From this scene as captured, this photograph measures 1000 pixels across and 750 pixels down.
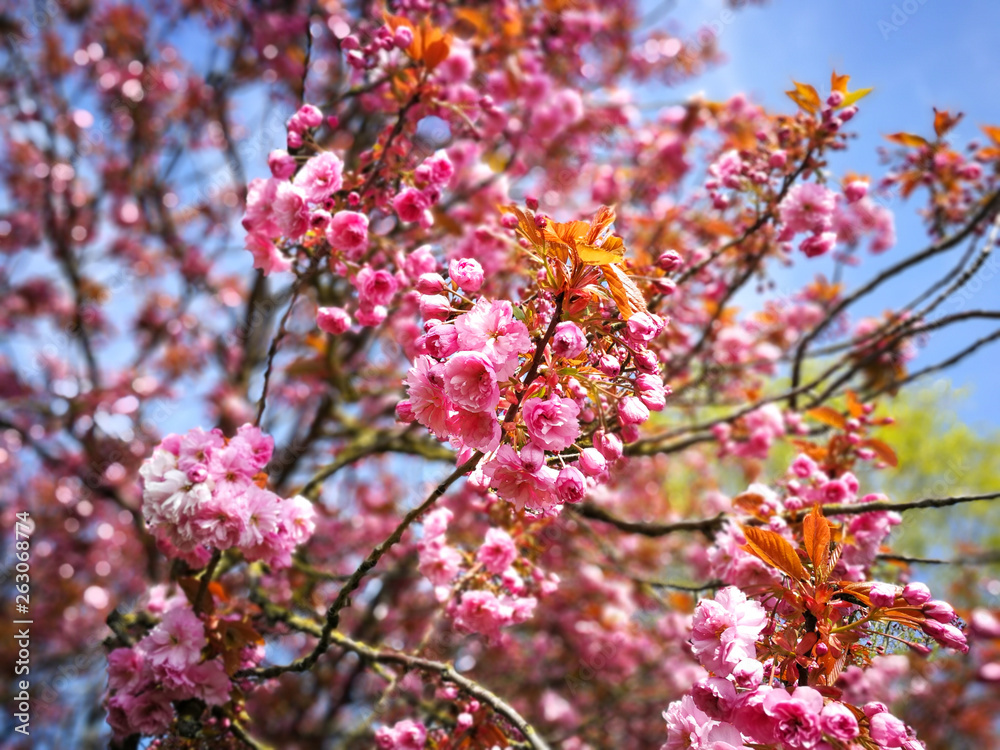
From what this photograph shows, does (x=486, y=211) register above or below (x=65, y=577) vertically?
above

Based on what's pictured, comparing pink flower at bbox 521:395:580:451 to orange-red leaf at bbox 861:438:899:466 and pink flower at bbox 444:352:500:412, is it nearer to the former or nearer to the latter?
pink flower at bbox 444:352:500:412

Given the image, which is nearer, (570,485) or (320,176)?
(570,485)

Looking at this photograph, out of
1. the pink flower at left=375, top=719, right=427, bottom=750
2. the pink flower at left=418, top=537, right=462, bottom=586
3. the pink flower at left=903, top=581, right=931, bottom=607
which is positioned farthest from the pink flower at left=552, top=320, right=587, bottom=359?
the pink flower at left=375, top=719, right=427, bottom=750

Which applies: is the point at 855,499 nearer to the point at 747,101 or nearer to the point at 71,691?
the point at 747,101

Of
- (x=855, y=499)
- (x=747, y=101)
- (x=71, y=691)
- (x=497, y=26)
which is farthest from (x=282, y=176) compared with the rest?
(x=71, y=691)

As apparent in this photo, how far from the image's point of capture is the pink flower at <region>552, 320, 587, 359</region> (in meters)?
1.14

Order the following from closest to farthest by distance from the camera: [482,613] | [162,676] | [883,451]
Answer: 1. [162,676]
2. [482,613]
3. [883,451]

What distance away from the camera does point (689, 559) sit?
5613 mm

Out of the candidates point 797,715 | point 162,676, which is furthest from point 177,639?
point 797,715

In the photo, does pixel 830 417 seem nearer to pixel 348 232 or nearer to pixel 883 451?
pixel 883 451

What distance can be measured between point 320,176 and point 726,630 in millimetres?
1554

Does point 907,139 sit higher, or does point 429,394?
point 907,139

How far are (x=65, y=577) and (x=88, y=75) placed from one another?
5.20 metres

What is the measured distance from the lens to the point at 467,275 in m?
1.27
